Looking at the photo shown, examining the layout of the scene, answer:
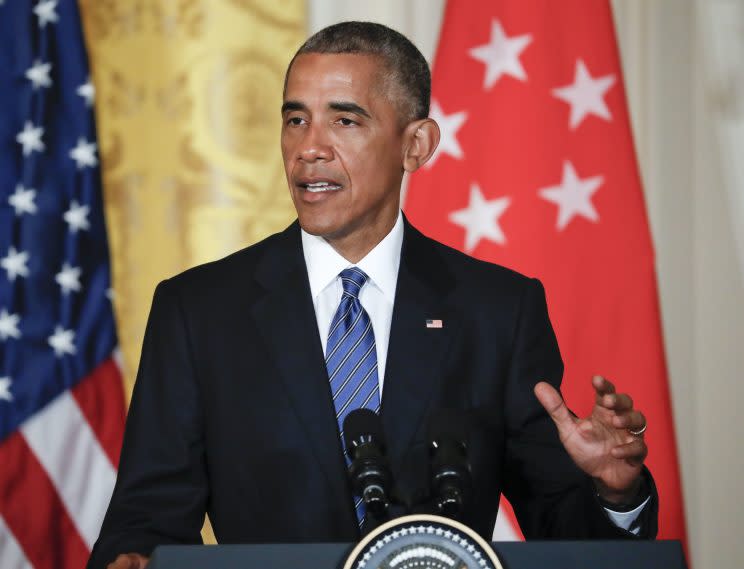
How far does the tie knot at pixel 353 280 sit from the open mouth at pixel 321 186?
16 cm

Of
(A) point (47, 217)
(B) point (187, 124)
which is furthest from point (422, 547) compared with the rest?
(B) point (187, 124)

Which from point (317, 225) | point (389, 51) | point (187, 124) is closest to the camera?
point (317, 225)

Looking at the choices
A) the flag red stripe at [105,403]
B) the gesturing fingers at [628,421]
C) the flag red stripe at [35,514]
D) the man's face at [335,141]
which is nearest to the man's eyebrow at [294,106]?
the man's face at [335,141]

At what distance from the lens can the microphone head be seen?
1430mm

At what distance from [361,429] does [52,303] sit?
1987mm

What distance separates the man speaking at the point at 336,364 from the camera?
186cm

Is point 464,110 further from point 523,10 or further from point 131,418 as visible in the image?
point 131,418

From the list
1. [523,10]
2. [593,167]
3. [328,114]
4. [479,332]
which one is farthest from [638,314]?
[328,114]

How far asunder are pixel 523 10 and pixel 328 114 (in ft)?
5.47

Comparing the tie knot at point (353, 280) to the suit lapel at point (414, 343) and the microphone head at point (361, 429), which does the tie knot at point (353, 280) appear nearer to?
the suit lapel at point (414, 343)

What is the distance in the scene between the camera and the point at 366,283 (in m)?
2.09

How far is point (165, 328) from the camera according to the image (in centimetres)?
204

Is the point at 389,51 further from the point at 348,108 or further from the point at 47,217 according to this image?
the point at 47,217

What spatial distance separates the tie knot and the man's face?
0.09m
